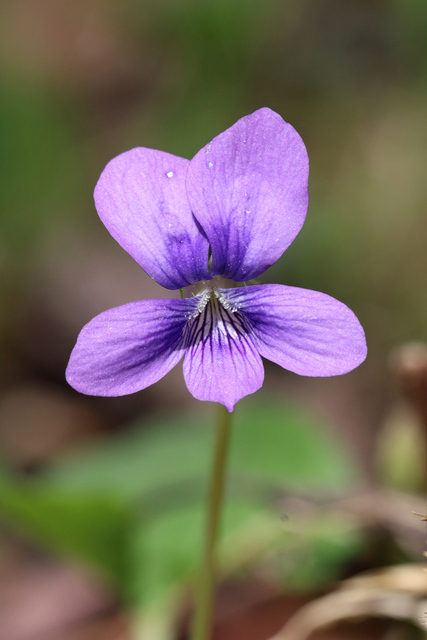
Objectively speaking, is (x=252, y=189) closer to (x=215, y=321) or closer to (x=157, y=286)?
(x=215, y=321)

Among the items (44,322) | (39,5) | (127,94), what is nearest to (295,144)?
(44,322)

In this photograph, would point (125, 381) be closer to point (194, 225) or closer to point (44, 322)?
point (194, 225)

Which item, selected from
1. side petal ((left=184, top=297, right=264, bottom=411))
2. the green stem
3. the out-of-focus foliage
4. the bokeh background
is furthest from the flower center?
the out-of-focus foliage

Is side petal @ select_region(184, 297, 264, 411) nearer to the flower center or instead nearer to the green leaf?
the flower center

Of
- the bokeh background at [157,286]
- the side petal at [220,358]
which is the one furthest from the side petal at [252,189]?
the bokeh background at [157,286]

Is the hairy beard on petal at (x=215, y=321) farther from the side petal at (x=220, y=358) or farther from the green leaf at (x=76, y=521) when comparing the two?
the green leaf at (x=76, y=521)
